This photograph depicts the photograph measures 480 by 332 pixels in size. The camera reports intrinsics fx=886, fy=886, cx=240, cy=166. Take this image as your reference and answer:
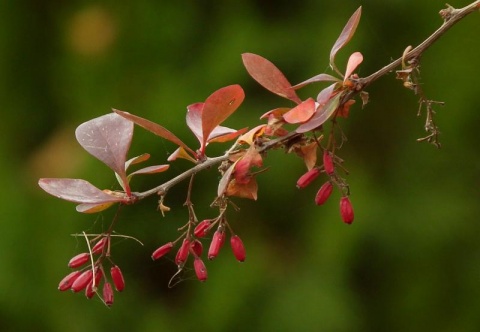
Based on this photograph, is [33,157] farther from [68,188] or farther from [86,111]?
[68,188]

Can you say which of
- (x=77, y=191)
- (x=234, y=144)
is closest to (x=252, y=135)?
(x=234, y=144)

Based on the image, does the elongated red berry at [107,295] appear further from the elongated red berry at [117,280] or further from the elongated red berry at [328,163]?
the elongated red berry at [328,163]

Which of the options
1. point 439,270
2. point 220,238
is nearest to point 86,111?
point 439,270

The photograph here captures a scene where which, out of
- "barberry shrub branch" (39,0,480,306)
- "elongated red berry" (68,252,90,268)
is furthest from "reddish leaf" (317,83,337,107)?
"elongated red berry" (68,252,90,268)

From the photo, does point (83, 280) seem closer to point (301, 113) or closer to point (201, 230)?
point (201, 230)

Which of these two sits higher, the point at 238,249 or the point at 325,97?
the point at 325,97

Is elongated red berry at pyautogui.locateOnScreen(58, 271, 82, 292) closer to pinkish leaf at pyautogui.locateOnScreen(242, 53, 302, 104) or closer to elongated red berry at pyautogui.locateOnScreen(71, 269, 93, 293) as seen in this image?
elongated red berry at pyautogui.locateOnScreen(71, 269, 93, 293)

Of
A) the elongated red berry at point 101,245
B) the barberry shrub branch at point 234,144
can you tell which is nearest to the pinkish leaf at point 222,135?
the barberry shrub branch at point 234,144
